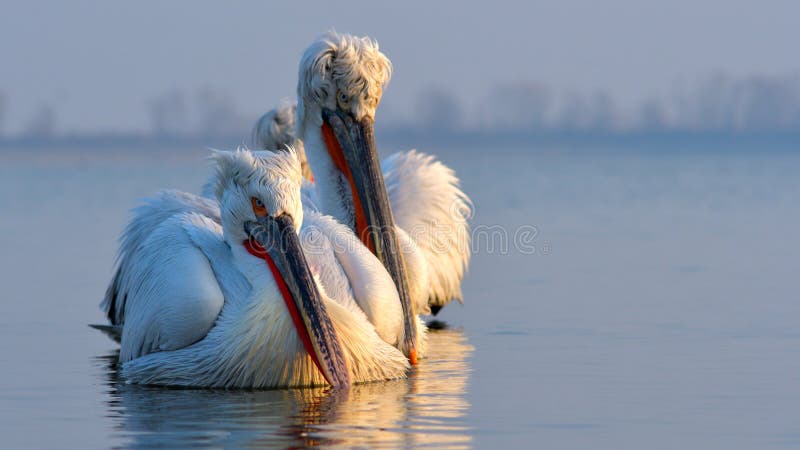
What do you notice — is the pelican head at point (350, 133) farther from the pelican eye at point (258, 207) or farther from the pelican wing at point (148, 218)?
the pelican eye at point (258, 207)

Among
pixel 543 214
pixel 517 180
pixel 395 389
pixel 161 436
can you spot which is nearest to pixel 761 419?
pixel 395 389

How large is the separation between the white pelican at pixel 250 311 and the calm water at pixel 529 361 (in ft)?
0.34

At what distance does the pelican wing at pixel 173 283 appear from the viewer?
6.55 meters

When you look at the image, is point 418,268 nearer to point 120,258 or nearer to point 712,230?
point 120,258

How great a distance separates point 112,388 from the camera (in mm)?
6684

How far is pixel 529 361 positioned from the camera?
23.9ft

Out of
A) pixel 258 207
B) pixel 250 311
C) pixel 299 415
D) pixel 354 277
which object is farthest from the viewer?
pixel 354 277

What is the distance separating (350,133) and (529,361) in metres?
1.39

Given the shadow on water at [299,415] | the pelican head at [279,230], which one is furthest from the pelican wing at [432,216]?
the pelican head at [279,230]

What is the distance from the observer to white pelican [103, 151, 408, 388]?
251 inches

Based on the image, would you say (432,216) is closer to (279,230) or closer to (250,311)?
(279,230)

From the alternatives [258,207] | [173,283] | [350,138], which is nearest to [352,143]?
[350,138]

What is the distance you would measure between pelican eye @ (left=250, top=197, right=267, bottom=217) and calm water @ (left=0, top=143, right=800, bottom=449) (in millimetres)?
728

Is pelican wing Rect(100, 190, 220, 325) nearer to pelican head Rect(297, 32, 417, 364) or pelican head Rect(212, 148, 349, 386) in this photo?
pelican head Rect(297, 32, 417, 364)
